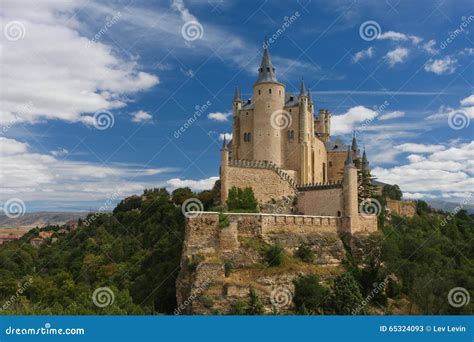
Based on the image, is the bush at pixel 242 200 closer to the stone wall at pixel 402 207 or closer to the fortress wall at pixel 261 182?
the fortress wall at pixel 261 182

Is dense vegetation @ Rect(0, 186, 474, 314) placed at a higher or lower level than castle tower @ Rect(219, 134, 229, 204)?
lower

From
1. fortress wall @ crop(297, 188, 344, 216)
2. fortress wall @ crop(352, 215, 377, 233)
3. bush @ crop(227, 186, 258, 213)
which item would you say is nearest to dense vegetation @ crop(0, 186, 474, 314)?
bush @ crop(227, 186, 258, 213)

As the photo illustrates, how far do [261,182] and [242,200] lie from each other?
12.0ft

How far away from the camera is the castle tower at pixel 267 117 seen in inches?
2099

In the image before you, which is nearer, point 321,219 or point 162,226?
point 321,219

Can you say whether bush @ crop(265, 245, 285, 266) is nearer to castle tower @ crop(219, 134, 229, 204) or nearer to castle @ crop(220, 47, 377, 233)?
castle @ crop(220, 47, 377, 233)

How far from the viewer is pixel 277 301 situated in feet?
125

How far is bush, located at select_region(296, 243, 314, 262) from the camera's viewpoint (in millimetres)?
41969

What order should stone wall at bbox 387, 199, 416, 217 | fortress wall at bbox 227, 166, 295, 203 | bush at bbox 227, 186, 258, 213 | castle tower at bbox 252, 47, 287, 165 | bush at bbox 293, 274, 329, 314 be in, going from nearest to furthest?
bush at bbox 293, 274, 329, 314
bush at bbox 227, 186, 258, 213
fortress wall at bbox 227, 166, 295, 203
castle tower at bbox 252, 47, 287, 165
stone wall at bbox 387, 199, 416, 217

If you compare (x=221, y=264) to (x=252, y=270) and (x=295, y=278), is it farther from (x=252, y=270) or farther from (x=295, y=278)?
(x=295, y=278)

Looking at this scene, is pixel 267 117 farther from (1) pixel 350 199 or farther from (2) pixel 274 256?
(2) pixel 274 256

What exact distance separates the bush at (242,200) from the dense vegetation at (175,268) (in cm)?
19

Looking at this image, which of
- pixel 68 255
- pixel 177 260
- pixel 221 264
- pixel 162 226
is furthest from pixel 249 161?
pixel 68 255

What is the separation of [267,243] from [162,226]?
26.8 metres
